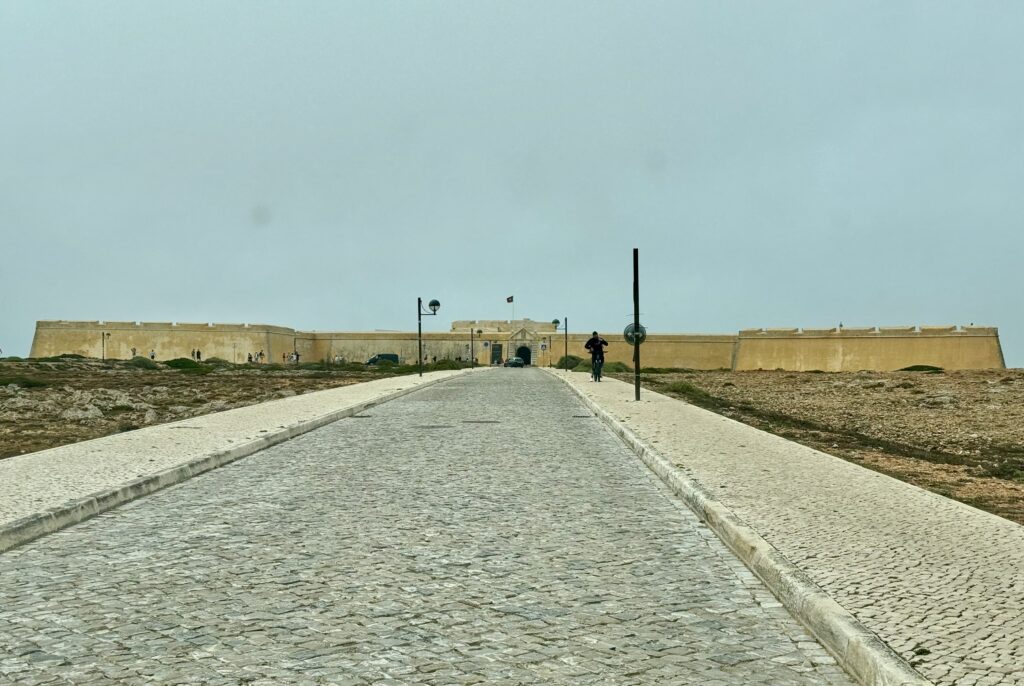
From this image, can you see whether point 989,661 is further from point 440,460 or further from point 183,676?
point 440,460

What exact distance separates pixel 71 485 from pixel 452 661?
6.36 m

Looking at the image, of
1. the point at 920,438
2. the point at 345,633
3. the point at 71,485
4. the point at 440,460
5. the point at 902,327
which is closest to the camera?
the point at 345,633

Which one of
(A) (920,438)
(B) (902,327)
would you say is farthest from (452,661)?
(B) (902,327)

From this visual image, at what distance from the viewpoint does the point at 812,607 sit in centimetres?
471

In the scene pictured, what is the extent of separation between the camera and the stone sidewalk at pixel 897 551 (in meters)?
4.05

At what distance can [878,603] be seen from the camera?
4715 mm

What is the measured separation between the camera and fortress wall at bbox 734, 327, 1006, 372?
262 ft

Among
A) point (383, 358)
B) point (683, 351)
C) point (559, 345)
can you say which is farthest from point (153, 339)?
point (683, 351)

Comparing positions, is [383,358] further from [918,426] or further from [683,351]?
[918,426]

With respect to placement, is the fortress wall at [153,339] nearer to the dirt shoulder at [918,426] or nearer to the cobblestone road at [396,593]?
the dirt shoulder at [918,426]

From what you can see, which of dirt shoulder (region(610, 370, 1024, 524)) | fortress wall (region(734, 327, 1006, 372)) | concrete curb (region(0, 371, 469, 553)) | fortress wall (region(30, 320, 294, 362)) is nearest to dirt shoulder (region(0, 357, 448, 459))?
concrete curb (region(0, 371, 469, 553))

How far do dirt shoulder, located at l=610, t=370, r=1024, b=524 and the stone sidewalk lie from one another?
1907 mm

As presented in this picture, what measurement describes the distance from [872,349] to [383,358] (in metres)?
50.6

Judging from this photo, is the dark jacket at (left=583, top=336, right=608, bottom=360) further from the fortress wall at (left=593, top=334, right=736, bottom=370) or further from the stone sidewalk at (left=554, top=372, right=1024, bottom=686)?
the fortress wall at (left=593, top=334, right=736, bottom=370)
